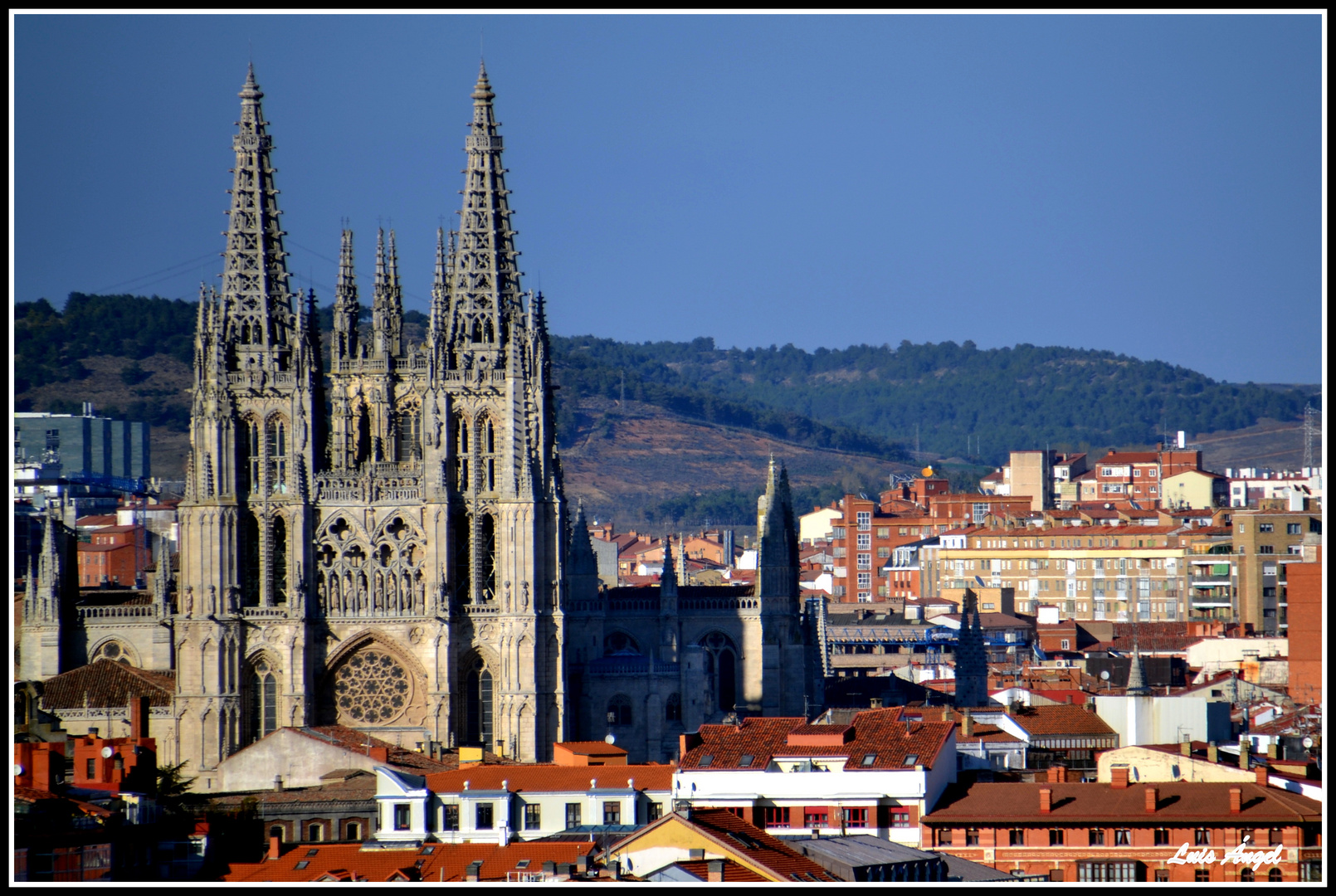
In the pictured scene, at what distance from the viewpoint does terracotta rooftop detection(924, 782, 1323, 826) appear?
241ft

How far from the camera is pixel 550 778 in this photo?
8400 centimetres

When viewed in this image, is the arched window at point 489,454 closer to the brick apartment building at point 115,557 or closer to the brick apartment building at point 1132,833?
the brick apartment building at point 1132,833

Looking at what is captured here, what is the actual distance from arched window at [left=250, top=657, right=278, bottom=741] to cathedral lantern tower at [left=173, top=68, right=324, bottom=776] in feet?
0.14

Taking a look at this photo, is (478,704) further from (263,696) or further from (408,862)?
→ (408,862)

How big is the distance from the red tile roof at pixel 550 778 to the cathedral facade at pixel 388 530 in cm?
2200

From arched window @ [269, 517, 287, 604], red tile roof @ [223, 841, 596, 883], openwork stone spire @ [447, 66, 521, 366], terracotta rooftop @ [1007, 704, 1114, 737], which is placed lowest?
red tile roof @ [223, 841, 596, 883]

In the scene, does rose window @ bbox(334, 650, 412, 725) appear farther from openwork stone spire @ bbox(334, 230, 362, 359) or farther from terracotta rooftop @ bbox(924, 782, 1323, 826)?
terracotta rooftop @ bbox(924, 782, 1323, 826)

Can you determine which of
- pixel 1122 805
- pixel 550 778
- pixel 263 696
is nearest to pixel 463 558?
pixel 263 696

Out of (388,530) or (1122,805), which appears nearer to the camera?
(1122,805)

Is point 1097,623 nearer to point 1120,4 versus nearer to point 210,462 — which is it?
point 210,462

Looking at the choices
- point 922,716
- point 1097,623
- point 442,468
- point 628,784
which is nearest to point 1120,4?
point 628,784

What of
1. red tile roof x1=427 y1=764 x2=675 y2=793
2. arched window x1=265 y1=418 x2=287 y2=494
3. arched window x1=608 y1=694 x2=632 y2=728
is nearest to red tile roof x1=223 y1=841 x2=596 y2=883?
red tile roof x1=427 y1=764 x2=675 y2=793

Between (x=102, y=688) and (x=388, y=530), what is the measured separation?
11.5 m

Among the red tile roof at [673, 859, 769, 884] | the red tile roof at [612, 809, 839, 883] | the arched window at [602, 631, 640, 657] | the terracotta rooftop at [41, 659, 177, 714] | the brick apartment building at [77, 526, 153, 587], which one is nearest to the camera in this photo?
the red tile roof at [673, 859, 769, 884]
